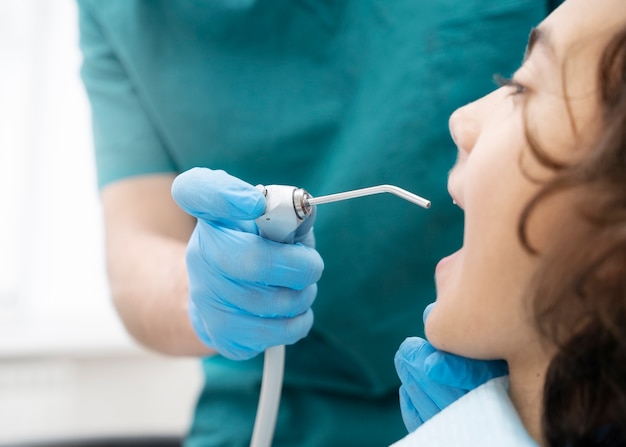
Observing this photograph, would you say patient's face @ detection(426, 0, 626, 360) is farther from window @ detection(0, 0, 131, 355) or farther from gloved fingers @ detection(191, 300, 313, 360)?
window @ detection(0, 0, 131, 355)

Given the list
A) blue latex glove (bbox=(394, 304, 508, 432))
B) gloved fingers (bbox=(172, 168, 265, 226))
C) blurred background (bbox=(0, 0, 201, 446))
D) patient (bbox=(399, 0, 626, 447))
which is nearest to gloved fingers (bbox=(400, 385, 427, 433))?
blue latex glove (bbox=(394, 304, 508, 432))

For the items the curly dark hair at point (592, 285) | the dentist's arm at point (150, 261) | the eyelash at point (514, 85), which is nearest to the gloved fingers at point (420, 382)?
the curly dark hair at point (592, 285)

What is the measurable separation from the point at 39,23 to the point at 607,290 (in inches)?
58.9

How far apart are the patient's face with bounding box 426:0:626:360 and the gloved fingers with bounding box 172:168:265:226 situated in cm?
19

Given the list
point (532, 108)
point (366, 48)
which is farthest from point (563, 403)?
point (366, 48)

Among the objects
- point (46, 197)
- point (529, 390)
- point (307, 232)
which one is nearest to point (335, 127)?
point (307, 232)

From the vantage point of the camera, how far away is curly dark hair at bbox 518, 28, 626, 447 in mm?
513

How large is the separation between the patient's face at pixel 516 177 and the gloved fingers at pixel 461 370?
0.02m

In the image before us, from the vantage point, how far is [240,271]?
2.49 ft

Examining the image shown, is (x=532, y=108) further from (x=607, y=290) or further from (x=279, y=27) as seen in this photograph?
(x=279, y=27)

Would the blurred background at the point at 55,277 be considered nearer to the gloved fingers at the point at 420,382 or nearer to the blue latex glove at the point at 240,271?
the blue latex glove at the point at 240,271

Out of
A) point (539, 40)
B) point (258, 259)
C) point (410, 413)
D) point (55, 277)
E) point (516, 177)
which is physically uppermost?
point (539, 40)

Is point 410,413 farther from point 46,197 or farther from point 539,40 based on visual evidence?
point 46,197

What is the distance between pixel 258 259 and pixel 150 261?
0.34 metres
